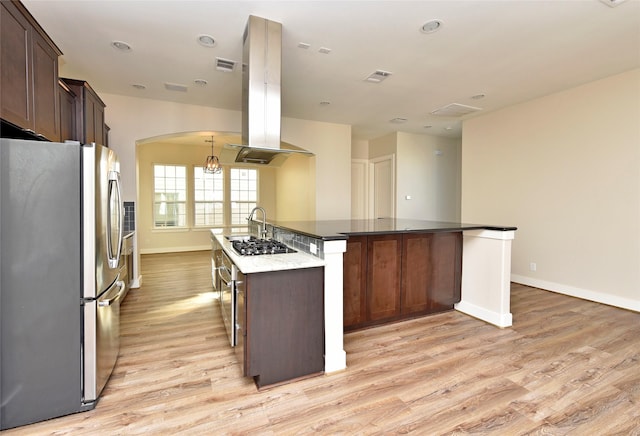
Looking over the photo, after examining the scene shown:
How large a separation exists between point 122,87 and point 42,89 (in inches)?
86.0

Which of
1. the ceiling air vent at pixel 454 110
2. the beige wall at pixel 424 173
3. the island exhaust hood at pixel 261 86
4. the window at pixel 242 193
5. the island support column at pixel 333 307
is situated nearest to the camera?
the island support column at pixel 333 307

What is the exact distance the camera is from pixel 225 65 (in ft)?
11.2

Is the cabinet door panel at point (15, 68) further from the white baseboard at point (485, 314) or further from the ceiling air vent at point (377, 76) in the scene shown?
the white baseboard at point (485, 314)

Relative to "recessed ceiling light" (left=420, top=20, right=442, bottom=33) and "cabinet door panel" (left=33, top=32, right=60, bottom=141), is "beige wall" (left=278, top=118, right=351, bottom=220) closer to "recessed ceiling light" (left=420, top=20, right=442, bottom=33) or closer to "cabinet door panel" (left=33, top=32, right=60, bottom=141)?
"recessed ceiling light" (left=420, top=20, right=442, bottom=33)

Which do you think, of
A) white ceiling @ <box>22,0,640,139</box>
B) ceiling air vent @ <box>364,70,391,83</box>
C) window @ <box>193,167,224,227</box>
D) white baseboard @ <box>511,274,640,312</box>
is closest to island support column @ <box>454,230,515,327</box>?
white baseboard @ <box>511,274,640,312</box>

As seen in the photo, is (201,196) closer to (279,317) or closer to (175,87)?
(175,87)

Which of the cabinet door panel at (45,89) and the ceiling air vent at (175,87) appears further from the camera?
the ceiling air vent at (175,87)

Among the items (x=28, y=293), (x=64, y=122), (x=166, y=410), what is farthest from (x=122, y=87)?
(x=166, y=410)

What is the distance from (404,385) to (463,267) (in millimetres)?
1832

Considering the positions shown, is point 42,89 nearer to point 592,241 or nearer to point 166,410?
point 166,410

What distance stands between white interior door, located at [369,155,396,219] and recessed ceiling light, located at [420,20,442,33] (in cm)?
418

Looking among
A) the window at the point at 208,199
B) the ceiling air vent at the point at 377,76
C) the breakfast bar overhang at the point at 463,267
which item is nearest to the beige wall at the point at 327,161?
the ceiling air vent at the point at 377,76

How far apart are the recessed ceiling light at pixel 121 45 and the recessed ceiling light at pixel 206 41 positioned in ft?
2.49

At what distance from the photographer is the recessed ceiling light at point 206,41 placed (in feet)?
9.33
